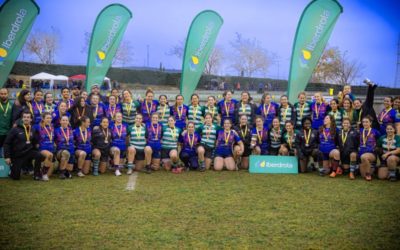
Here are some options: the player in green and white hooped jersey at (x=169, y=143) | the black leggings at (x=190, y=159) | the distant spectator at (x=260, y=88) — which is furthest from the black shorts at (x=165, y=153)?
the distant spectator at (x=260, y=88)

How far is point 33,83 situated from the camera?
106ft

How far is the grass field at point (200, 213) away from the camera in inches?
170

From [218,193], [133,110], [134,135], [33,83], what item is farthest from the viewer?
[33,83]

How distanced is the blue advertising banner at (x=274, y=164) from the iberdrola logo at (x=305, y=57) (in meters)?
3.22

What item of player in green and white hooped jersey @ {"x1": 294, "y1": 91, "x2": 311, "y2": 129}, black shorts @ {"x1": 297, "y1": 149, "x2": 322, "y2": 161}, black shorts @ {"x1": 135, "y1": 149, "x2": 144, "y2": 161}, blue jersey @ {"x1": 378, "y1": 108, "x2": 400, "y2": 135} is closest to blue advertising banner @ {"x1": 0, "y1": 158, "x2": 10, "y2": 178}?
black shorts @ {"x1": 135, "y1": 149, "x2": 144, "y2": 161}

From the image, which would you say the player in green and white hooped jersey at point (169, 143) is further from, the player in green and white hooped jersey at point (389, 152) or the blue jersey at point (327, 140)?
the player in green and white hooped jersey at point (389, 152)

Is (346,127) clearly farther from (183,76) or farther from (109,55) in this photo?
(109,55)

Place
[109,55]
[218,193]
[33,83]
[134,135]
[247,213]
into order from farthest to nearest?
1. [33,83]
2. [109,55]
3. [134,135]
4. [218,193]
5. [247,213]

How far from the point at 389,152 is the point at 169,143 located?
14.4 feet

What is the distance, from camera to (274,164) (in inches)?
332

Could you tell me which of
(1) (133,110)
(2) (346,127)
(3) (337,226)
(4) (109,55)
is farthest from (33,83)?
(3) (337,226)

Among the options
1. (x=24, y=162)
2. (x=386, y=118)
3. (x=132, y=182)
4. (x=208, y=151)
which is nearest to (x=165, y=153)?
(x=208, y=151)

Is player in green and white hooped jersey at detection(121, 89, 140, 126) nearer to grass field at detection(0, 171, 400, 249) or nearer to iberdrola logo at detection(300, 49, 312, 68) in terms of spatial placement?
grass field at detection(0, 171, 400, 249)

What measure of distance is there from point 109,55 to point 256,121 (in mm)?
4909
